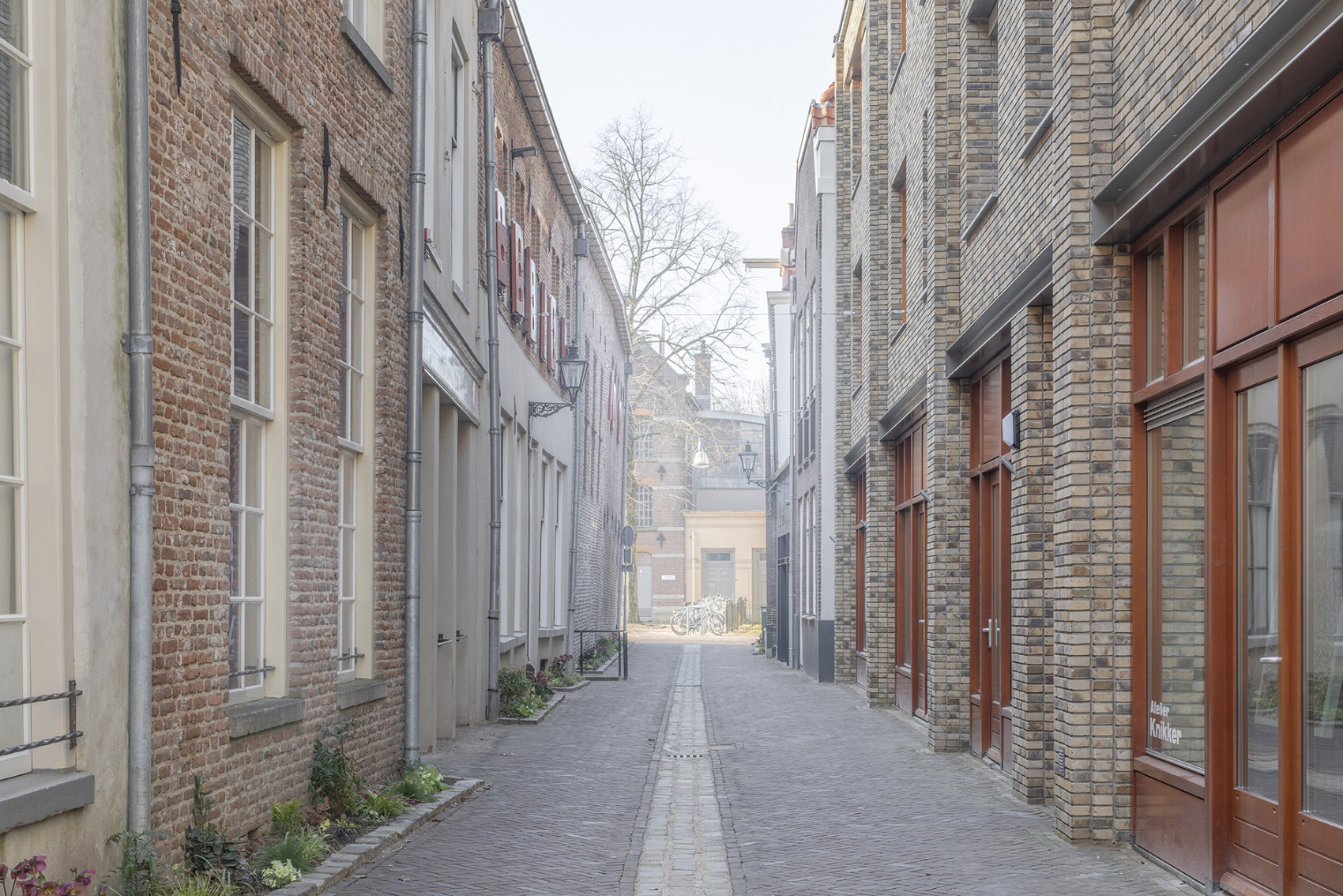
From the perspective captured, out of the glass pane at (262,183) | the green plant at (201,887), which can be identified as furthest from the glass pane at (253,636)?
the glass pane at (262,183)

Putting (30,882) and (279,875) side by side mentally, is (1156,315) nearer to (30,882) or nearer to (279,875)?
(279,875)

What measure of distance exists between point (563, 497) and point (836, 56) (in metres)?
9.16

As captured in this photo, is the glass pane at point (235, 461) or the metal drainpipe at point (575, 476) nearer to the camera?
the glass pane at point (235, 461)

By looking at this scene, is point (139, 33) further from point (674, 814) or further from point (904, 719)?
point (904, 719)

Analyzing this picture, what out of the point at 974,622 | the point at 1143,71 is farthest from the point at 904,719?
the point at 1143,71

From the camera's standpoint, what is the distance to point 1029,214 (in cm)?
938

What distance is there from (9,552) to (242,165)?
309 cm

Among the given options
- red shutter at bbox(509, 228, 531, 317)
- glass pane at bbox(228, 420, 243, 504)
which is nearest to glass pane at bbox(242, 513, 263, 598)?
glass pane at bbox(228, 420, 243, 504)

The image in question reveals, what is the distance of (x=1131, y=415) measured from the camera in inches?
299

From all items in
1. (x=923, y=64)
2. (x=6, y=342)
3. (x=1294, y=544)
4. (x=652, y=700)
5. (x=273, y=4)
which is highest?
(x=923, y=64)

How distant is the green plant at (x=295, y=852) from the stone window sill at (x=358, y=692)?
5.68 feet

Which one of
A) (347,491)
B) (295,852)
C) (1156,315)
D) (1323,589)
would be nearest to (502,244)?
(347,491)

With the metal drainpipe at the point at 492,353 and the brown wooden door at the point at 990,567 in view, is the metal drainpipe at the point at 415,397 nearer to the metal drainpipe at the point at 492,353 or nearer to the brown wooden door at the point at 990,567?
the brown wooden door at the point at 990,567

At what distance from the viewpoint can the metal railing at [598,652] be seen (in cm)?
2386
